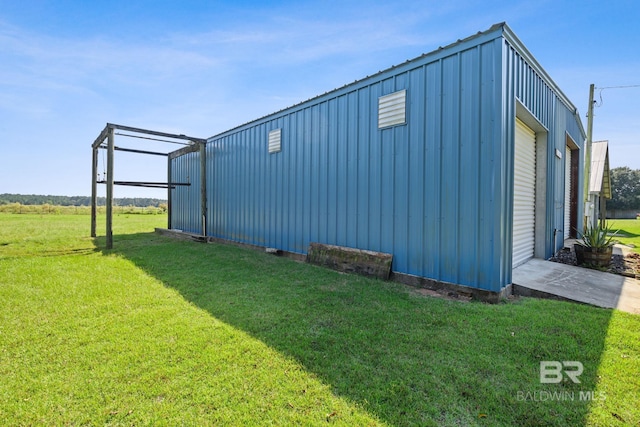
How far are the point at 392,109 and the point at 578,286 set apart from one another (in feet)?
13.0

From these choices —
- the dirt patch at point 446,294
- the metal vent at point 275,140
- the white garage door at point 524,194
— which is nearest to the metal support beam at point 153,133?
the metal vent at point 275,140

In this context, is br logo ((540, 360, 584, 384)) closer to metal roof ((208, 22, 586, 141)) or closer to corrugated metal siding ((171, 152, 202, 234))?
metal roof ((208, 22, 586, 141))

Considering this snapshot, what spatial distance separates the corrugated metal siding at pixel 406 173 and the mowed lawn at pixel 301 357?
0.94 metres

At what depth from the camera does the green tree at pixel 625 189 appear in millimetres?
36875

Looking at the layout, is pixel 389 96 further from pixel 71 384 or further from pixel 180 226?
pixel 180 226

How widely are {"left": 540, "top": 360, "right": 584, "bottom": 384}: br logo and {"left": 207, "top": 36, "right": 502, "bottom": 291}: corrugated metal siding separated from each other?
1492 millimetres

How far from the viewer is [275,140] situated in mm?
7078

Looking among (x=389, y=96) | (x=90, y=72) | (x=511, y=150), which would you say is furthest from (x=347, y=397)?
(x=90, y=72)

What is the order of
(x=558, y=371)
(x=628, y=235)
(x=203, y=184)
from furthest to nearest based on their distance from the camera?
(x=628, y=235)
(x=203, y=184)
(x=558, y=371)

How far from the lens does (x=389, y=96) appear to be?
4793 mm

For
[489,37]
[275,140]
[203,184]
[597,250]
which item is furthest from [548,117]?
[203,184]

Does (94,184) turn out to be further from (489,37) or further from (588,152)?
(588,152)

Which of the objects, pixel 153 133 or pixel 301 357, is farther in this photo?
pixel 153 133

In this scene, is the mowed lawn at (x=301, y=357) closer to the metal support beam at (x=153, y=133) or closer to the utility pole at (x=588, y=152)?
the metal support beam at (x=153, y=133)
